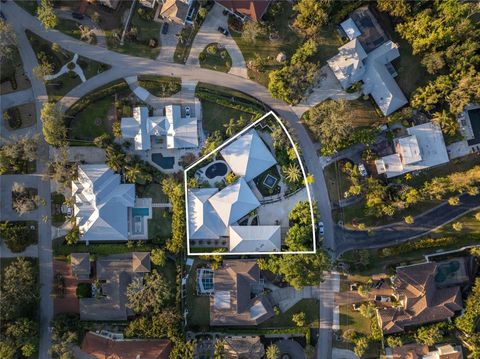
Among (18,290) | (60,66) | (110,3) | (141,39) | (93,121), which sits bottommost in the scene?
(18,290)

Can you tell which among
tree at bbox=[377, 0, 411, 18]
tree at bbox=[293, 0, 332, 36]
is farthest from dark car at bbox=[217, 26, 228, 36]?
tree at bbox=[377, 0, 411, 18]

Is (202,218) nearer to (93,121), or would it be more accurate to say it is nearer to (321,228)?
(321,228)

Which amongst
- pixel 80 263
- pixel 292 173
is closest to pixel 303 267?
pixel 292 173

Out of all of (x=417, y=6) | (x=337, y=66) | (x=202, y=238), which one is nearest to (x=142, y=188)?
(x=202, y=238)

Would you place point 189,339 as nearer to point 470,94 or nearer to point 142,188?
point 142,188

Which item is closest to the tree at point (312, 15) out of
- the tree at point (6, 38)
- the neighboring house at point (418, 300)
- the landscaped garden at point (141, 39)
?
the landscaped garden at point (141, 39)

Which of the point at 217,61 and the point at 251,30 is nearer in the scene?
the point at 251,30

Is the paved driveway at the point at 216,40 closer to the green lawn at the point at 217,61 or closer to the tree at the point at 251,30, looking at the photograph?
the green lawn at the point at 217,61
